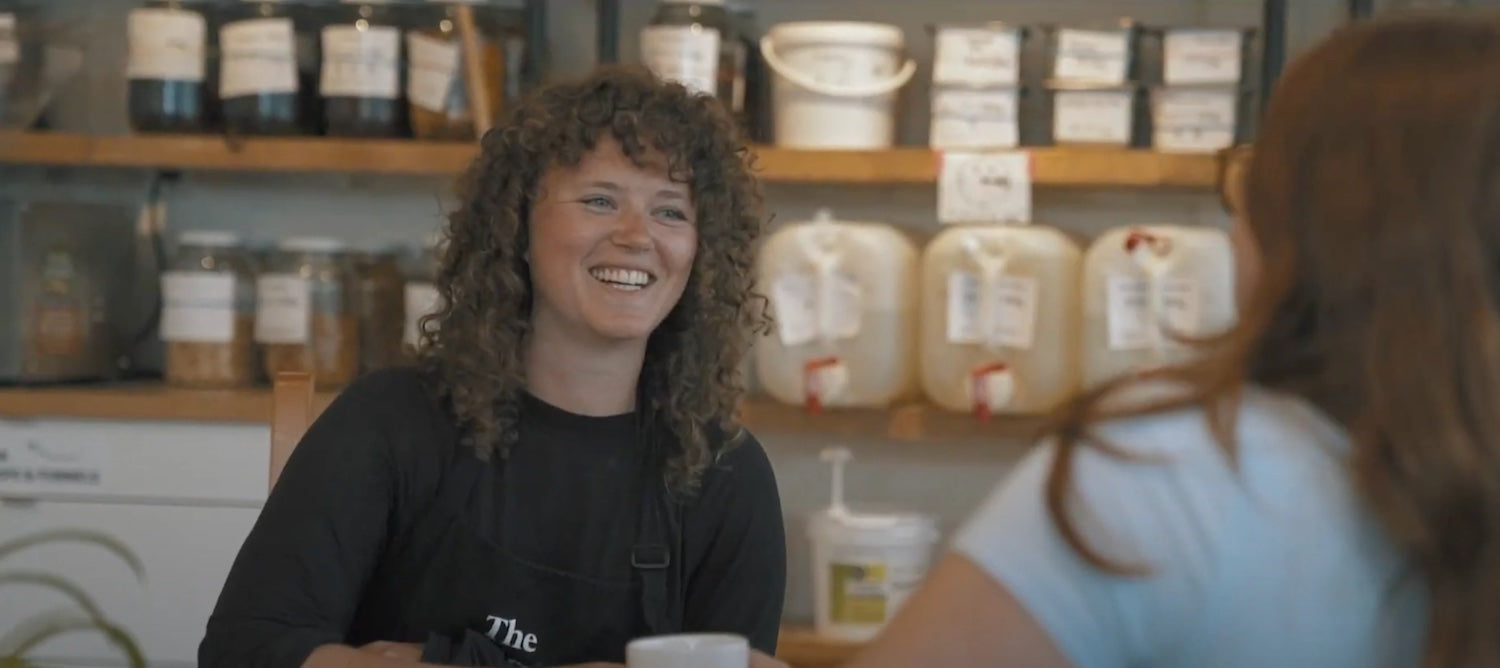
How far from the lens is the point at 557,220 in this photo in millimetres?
1400

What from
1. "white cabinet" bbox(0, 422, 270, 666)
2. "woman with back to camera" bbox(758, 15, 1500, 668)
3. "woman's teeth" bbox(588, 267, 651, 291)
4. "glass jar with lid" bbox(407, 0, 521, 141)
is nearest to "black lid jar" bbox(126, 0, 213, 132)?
"glass jar with lid" bbox(407, 0, 521, 141)

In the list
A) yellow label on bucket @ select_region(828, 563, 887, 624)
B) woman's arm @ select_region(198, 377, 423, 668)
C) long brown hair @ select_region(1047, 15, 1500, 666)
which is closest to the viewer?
long brown hair @ select_region(1047, 15, 1500, 666)

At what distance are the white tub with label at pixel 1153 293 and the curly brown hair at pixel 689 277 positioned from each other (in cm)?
86

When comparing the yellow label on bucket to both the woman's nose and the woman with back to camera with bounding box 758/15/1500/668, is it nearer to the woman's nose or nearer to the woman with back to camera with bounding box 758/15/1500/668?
the woman's nose

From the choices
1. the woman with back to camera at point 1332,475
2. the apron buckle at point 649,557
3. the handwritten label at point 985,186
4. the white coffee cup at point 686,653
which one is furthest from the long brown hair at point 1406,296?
the handwritten label at point 985,186

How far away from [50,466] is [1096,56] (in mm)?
1529

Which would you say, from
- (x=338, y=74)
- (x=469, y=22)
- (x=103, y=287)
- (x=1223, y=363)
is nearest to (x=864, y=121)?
(x=469, y=22)

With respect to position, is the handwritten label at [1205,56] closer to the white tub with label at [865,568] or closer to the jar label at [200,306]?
the white tub with label at [865,568]

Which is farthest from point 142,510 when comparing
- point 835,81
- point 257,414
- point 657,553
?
point 657,553

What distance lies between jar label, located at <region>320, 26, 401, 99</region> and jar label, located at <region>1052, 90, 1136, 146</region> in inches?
36.2

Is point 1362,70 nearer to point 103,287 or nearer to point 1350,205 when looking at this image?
point 1350,205

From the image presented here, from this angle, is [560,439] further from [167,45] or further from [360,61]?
[167,45]

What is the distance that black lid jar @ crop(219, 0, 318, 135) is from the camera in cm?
231

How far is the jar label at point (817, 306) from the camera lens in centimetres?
226
